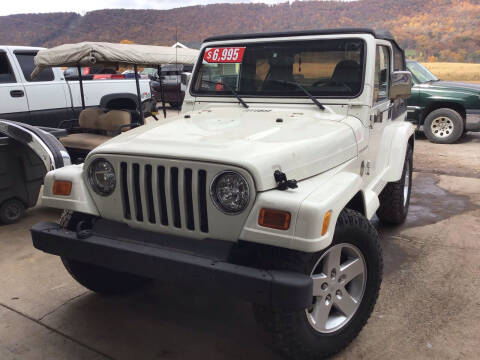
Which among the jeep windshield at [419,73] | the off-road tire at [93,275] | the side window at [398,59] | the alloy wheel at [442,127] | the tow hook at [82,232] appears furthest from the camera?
the jeep windshield at [419,73]

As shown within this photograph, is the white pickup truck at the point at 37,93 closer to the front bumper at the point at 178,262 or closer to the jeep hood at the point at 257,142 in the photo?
the jeep hood at the point at 257,142

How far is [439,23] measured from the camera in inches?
2345

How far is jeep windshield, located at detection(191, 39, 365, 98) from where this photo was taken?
3406 millimetres

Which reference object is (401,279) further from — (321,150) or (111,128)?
(111,128)

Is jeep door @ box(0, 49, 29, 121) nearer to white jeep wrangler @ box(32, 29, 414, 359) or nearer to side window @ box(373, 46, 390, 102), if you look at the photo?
white jeep wrangler @ box(32, 29, 414, 359)

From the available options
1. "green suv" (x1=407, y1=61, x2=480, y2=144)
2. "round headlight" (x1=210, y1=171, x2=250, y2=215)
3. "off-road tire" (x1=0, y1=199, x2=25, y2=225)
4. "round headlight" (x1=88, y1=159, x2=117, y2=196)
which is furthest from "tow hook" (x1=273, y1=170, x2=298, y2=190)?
"green suv" (x1=407, y1=61, x2=480, y2=144)

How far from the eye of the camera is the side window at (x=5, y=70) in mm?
7082

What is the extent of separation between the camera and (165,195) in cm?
241

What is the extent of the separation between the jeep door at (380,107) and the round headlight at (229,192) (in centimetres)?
154

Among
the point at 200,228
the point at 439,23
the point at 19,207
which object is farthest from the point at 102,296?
the point at 439,23

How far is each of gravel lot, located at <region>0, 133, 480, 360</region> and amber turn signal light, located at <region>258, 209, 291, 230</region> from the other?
0.63 meters

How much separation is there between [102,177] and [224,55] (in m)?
1.67

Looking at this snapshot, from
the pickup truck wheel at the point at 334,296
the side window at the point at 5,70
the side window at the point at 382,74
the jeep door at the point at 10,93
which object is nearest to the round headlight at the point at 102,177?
the pickup truck wheel at the point at 334,296

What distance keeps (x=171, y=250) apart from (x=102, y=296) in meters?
1.26
